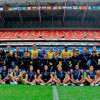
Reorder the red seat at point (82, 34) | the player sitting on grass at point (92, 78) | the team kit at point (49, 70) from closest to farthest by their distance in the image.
A: the player sitting on grass at point (92, 78), the team kit at point (49, 70), the red seat at point (82, 34)

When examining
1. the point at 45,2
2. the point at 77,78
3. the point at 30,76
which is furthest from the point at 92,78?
the point at 45,2

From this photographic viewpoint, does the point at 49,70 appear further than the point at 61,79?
Yes

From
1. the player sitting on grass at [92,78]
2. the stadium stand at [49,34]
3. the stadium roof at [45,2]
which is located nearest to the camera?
the player sitting on grass at [92,78]

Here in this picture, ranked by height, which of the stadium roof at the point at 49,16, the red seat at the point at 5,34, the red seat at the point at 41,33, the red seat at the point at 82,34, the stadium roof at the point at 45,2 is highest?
the stadium roof at the point at 45,2

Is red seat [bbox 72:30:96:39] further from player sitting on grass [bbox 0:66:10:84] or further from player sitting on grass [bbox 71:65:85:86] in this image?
player sitting on grass [bbox 0:66:10:84]

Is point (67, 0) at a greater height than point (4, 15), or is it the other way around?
point (67, 0)

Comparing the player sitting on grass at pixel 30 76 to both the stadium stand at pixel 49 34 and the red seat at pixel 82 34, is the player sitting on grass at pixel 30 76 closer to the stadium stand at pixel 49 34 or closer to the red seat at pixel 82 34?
the stadium stand at pixel 49 34

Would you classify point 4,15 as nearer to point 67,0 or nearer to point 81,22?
point 67,0

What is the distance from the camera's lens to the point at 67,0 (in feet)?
62.5

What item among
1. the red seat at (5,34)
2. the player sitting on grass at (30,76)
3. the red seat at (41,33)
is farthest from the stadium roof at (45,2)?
the player sitting on grass at (30,76)

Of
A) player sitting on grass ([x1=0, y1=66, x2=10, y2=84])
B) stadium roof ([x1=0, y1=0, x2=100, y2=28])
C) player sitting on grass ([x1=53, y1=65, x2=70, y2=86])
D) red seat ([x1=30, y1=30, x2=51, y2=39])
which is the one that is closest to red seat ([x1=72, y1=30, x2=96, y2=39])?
stadium roof ([x1=0, y1=0, x2=100, y2=28])

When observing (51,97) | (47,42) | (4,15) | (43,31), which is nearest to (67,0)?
(43,31)

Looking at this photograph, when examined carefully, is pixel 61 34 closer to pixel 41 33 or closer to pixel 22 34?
pixel 41 33

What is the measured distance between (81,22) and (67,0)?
13.4 feet
